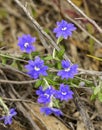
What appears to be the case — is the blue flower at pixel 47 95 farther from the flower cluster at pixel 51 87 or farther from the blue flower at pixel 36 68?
the blue flower at pixel 36 68

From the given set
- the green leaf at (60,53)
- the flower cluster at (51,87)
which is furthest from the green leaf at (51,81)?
the green leaf at (60,53)

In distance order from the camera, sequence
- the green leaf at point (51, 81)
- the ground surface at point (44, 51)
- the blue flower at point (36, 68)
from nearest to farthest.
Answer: the blue flower at point (36, 68) < the green leaf at point (51, 81) < the ground surface at point (44, 51)

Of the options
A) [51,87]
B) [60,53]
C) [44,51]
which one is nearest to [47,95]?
[51,87]

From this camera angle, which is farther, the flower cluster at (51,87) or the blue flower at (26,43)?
the blue flower at (26,43)

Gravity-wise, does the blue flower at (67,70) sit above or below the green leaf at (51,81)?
above

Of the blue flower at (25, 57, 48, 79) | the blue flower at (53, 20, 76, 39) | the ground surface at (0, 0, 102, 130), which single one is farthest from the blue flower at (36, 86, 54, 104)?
the blue flower at (53, 20, 76, 39)

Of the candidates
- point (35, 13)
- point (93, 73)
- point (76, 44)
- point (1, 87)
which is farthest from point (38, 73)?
point (35, 13)

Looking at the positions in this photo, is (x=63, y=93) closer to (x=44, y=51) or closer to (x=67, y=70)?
(x=67, y=70)

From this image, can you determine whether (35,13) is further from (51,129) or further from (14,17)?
(51,129)
